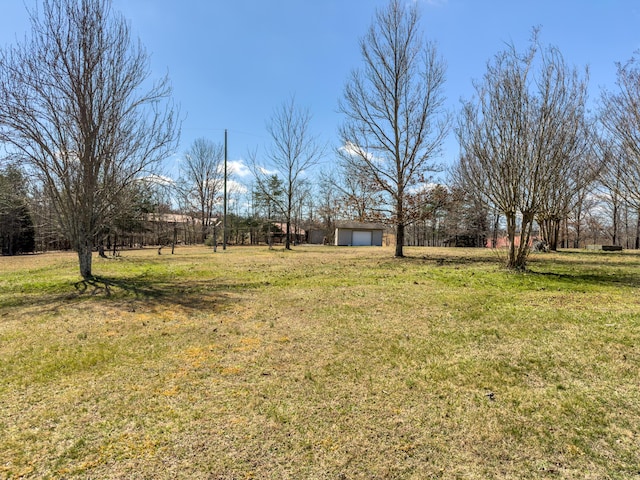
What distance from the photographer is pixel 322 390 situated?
2945mm

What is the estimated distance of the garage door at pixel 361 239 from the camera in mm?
41047

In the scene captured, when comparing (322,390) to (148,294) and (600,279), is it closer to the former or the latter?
(148,294)

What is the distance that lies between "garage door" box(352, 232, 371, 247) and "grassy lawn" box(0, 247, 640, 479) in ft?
114

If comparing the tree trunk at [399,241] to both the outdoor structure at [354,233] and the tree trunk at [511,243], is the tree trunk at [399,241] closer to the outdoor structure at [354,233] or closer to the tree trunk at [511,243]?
the tree trunk at [511,243]

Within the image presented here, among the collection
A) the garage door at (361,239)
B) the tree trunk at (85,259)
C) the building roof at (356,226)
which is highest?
the building roof at (356,226)

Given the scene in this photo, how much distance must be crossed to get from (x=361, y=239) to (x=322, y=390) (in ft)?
127

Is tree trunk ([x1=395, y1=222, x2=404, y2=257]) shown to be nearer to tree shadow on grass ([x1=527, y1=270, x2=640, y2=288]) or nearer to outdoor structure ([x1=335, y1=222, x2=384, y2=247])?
tree shadow on grass ([x1=527, y1=270, x2=640, y2=288])

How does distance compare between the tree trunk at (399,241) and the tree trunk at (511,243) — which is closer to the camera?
the tree trunk at (511,243)

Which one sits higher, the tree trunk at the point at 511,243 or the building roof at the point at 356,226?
the building roof at the point at 356,226

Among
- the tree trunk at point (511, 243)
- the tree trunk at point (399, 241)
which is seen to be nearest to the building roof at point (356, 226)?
the tree trunk at point (399, 241)

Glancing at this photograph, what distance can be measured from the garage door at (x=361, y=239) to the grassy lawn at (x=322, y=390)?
114ft

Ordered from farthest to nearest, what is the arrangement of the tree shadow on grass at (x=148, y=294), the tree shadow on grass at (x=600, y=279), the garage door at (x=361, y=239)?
the garage door at (x=361, y=239) → the tree shadow on grass at (x=600, y=279) → the tree shadow on grass at (x=148, y=294)

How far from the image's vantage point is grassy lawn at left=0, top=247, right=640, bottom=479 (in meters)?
2.06

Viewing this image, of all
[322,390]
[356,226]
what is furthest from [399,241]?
[356,226]
